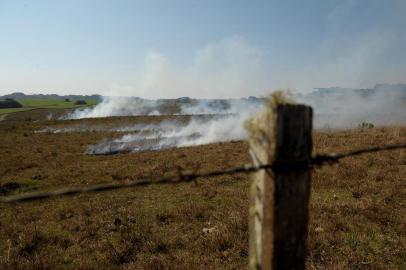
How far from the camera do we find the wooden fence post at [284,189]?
1677 millimetres

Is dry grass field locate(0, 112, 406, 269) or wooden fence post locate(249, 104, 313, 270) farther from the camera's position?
dry grass field locate(0, 112, 406, 269)

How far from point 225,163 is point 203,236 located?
9.32 metres

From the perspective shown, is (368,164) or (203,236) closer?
(203,236)

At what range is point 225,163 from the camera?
1622 centimetres

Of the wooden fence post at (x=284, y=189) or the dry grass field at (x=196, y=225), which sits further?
the dry grass field at (x=196, y=225)

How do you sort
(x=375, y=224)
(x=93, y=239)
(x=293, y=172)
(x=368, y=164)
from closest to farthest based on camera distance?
(x=293, y=172)
(x=375, y=224)
(x=93, y=239)
(x=368, y=164)

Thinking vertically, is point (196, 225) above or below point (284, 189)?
below

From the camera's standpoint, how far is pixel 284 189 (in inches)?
68.7

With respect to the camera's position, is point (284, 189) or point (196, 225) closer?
point (284, 189)

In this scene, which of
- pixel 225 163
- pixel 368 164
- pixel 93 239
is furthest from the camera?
pixel 225 163

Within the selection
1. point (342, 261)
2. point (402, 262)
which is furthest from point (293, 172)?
point (402, 262)

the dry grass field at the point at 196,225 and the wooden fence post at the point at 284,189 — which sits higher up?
the wooden fence post at the point at 284,189

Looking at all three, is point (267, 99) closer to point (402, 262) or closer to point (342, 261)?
point (342, 261)

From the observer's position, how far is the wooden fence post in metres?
1.68
